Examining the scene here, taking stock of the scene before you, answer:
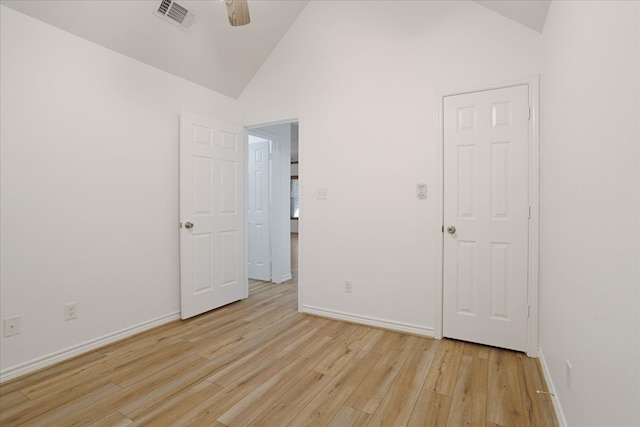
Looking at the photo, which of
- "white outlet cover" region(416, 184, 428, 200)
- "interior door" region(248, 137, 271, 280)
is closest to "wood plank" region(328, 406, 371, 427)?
"white outlet cover" region(416, 184, 428, 200)

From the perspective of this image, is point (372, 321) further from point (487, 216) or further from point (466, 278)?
point (487, 216)

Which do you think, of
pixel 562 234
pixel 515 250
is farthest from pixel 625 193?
pixel 515 250

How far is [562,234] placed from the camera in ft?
5.55

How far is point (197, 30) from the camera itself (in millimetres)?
2863

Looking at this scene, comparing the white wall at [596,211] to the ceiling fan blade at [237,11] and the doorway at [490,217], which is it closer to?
the doorway at [490,217]

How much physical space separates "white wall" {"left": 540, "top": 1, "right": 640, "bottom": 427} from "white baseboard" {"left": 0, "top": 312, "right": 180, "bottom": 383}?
305 cm

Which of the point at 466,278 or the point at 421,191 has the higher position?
the point at 421,191

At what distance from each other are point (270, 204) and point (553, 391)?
3.60 meters

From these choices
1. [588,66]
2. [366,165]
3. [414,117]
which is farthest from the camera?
[366,165]

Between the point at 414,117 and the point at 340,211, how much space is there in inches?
42.4

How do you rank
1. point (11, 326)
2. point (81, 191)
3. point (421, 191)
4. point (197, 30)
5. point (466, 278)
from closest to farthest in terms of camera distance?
point (11, 326)
point (81, 191)
point (466, 278)
point (421, 191)
point (197, 30)

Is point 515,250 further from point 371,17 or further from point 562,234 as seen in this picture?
point 371,17

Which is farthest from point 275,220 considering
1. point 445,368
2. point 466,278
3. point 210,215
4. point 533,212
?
point 533,212

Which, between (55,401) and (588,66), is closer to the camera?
(588,66)
